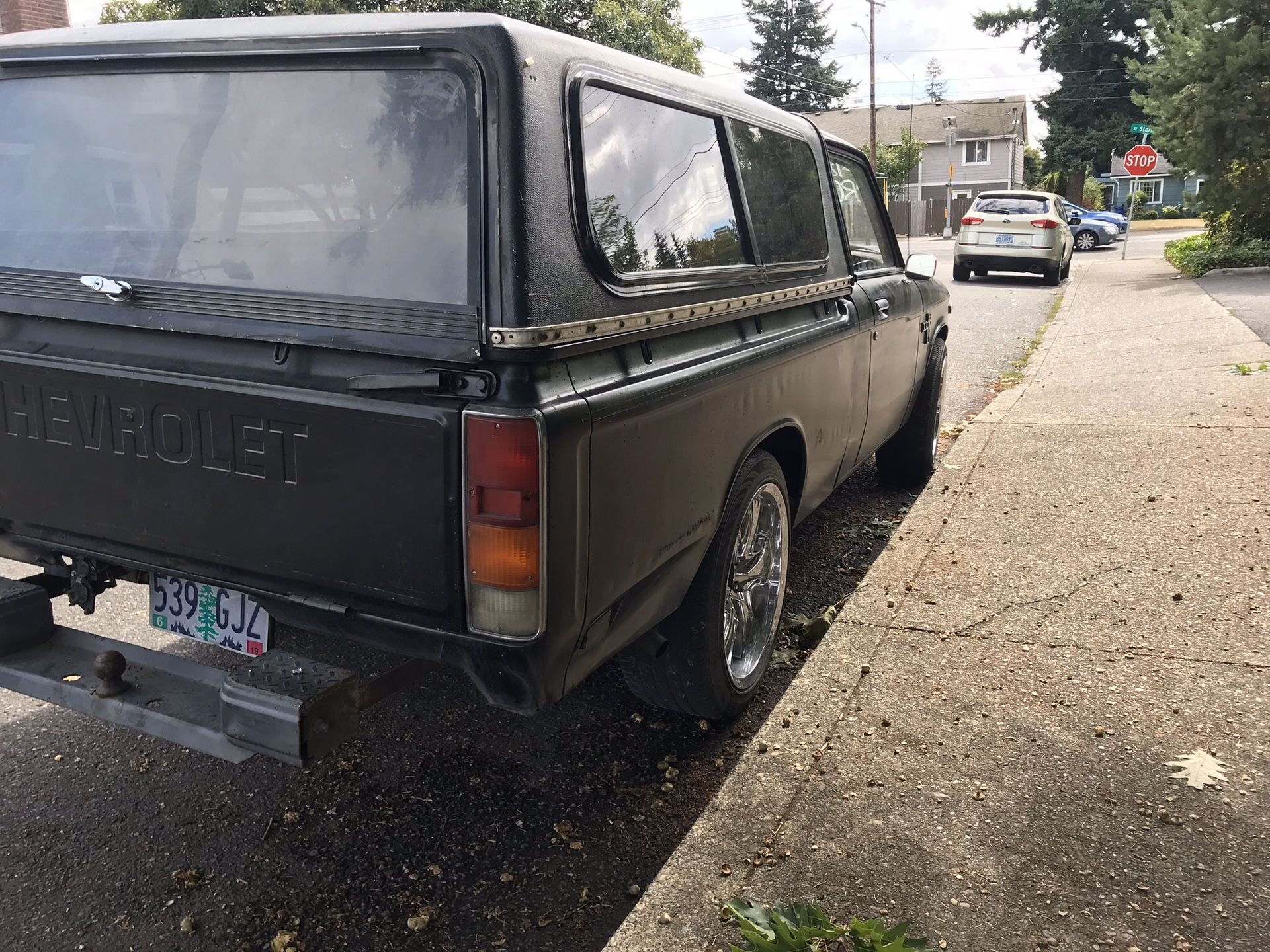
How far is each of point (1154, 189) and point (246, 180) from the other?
277ft

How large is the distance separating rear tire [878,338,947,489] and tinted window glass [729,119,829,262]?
→ 79.9 inches

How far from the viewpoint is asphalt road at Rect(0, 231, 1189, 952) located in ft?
8.46

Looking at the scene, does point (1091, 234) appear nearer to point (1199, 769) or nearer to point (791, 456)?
point (791, 456)

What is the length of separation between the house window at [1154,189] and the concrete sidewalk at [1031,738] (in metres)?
75.5

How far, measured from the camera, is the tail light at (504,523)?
215 centimetres

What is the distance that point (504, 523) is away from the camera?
2184 mm

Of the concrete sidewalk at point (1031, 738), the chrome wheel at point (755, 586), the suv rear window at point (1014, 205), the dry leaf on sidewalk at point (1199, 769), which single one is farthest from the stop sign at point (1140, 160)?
the dry leaf on sidewalk at point (1199, 769)

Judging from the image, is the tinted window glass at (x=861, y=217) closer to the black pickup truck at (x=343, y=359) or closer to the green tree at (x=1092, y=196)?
the black pickup truck at (x=343, y=359)

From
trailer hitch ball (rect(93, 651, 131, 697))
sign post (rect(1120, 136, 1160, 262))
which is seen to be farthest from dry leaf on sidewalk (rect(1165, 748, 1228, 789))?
sign post (rect(1120, 136, 1160, 262))

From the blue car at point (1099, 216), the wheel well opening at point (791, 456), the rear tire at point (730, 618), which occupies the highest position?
the blue car at point (1099, 216)

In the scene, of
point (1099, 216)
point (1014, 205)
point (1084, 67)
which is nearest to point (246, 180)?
point (1014, 205)

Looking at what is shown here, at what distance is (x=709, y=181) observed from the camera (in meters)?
3.19

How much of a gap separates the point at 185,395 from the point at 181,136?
2.12ft

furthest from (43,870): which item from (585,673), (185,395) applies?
(585,673)
